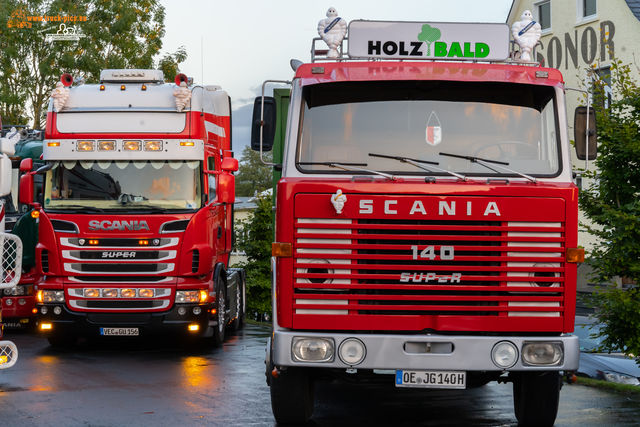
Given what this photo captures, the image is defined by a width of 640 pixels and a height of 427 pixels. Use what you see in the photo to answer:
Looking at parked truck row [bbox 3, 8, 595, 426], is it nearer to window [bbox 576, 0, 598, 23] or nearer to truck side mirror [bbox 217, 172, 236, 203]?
truck side mirror [bbox 217, 172, 236, 203]

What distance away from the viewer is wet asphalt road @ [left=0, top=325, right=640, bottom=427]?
741 cm

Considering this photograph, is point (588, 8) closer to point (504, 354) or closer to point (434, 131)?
point (434, 131)

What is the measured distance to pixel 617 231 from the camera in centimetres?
890

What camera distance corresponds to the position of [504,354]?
6.04m

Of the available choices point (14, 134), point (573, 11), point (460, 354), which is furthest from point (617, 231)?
point (573, 11)

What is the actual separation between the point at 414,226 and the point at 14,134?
37.1ft

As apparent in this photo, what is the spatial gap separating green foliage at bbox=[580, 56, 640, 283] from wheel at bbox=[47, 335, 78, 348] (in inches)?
310

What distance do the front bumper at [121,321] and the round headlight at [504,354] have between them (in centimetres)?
620

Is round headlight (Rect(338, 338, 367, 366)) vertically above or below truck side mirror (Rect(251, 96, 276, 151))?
below

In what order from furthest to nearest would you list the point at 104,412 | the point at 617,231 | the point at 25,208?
the point at 25,208
the point at 617,231
the point at 104,412

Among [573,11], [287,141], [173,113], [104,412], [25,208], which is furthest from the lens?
[573,11]

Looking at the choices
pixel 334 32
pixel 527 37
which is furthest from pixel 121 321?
pixel 527 37

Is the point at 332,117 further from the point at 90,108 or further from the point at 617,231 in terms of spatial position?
the point at 90,108

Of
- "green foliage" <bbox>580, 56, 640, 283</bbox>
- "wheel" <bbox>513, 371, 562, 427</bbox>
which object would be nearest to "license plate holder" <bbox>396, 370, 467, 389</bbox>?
"wheel" <bbox>513, 371, 562, 427</bbox>
